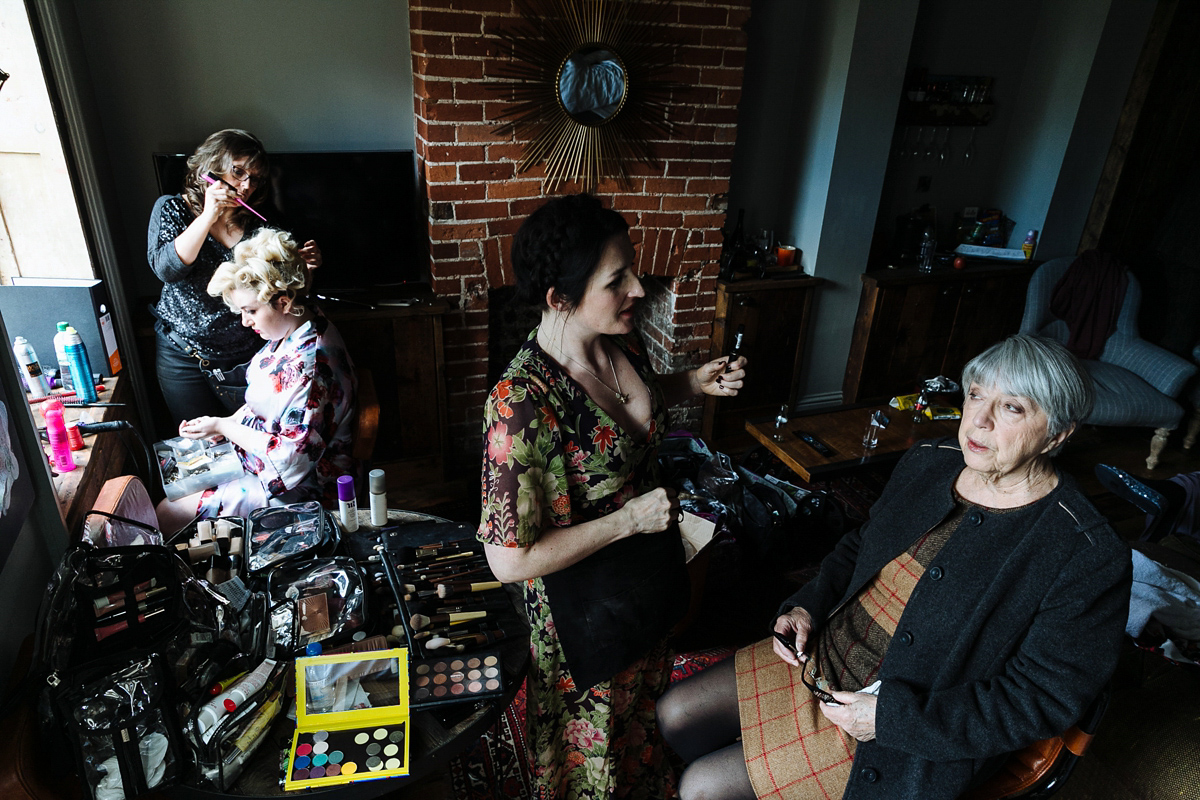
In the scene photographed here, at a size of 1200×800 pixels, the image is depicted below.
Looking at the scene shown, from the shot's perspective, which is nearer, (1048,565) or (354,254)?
(1048,565)

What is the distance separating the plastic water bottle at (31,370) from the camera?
204 centimetres

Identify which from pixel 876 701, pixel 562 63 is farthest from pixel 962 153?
pixel 876 701

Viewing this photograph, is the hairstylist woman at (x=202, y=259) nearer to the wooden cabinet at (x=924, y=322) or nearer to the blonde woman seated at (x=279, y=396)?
the blonde woman seated at (x=279, y=396)

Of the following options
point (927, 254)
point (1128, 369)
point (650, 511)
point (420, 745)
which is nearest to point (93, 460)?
Answer: point (420, 745)

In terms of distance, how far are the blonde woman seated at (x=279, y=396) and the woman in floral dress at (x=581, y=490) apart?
A: 83 cm

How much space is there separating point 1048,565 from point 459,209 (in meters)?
2.31

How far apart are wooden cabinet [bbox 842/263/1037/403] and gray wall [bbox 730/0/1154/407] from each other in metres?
0.11

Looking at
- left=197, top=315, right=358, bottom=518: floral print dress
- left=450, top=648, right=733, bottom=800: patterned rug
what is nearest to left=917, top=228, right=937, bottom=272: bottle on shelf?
left=450, top=648, right=733, bottom=800: patterned rug

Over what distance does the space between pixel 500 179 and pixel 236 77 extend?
1034 mm

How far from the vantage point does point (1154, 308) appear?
3980 millimetres

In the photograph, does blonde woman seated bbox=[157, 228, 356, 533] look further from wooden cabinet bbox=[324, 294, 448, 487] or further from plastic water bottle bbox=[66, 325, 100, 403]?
wooden cabinet bbox=[324, 294, 448, 487]

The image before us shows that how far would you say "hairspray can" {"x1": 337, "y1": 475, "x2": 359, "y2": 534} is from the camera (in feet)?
5.74

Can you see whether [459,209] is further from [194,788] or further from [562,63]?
[194,788]

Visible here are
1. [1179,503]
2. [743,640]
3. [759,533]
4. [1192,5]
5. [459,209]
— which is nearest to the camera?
[1179,503]
